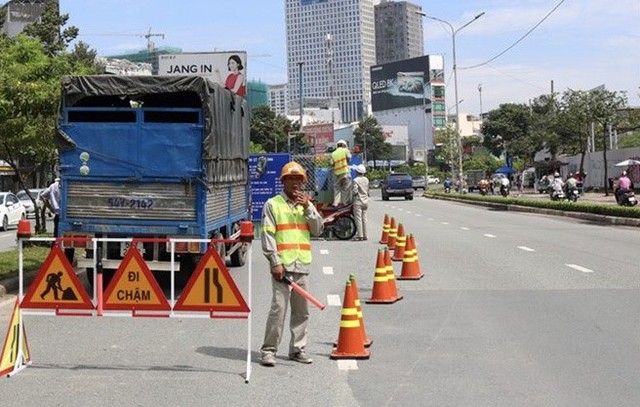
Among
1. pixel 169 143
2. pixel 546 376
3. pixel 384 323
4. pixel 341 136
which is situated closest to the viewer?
pixel 546 376

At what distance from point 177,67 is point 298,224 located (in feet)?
59.7

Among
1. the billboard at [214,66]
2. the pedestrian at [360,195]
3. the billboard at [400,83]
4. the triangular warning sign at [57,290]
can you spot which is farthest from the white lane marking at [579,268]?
the billboard at [400,83]

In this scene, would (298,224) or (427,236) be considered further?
(427,236)

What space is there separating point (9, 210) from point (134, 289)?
2646cm

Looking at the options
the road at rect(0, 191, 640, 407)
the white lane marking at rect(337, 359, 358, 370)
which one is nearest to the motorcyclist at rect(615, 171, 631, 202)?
the road at rect(0, 191, 640, 407)

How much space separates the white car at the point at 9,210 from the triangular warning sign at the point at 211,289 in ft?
83.1

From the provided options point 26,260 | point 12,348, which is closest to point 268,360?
point 12,348

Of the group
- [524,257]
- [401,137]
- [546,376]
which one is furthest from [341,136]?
[546,376]

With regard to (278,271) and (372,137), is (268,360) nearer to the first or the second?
(278,271)

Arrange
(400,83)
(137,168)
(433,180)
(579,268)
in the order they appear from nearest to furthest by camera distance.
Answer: (137,168), (579,268), (433,180), (400,83)

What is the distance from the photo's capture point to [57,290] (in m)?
7.25

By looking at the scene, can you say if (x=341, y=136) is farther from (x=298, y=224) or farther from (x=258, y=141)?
(x=298, y=224)

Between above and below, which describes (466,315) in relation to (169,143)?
below

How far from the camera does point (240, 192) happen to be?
15.3 m
